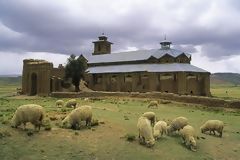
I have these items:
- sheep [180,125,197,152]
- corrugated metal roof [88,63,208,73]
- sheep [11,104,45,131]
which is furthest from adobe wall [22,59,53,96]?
sheep [180,125,197,152]

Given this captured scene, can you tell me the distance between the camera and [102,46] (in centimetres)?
9600

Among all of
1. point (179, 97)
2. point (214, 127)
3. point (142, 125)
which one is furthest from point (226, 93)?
point (142, 125)

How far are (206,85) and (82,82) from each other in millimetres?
23966

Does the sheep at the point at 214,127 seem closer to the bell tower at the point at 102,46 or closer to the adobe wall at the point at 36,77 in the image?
the adobe wall at the point at 36,77

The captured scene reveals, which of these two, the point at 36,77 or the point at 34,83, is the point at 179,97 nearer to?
the point at 36,77

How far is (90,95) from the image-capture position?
52.0 metres

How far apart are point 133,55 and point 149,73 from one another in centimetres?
1114

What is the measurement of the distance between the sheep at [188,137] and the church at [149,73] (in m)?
44.1

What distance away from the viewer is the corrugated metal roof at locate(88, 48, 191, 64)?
236 ft

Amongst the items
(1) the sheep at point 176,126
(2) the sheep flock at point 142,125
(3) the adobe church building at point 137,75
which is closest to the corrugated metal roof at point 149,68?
(3) the adobe church building at point 137,75

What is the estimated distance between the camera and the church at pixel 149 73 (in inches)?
2557

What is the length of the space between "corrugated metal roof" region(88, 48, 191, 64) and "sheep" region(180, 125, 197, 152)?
51.2 m

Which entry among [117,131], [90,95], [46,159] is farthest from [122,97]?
[46,159]

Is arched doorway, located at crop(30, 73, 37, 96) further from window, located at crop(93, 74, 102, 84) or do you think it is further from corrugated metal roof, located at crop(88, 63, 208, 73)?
corrugated metal roof, located at crop(88, 63, 208, 73)
